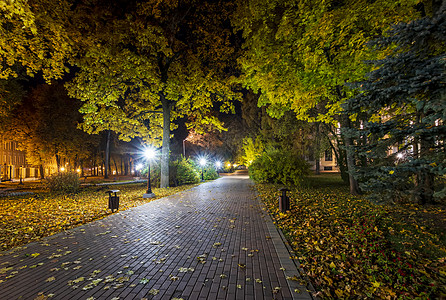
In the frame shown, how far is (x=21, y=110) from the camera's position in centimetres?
2830

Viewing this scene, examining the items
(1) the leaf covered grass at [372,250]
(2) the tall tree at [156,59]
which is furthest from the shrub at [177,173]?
(1) the leaf covered grass at [372,250]

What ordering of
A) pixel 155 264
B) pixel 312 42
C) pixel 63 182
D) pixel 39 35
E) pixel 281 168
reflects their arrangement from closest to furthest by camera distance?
pixel 155 264
pixel 312 42
pixel 39 35
pixel 63 182
pixel 281 168

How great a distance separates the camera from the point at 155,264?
359cm

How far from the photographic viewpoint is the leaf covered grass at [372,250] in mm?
2826

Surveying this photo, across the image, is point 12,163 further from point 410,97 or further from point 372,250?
point 410,97

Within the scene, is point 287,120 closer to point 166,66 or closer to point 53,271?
point 166,66

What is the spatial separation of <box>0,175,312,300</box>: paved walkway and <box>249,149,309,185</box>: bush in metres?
8.00

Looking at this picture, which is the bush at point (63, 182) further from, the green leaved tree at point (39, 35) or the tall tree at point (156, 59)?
the green leaved tree at point (39, 35)

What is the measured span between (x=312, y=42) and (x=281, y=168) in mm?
8129

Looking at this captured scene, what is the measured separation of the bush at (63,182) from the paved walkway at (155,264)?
1022cm

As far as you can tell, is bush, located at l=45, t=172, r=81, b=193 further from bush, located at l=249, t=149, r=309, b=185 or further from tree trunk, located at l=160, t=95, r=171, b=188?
bush, located at l=249, t=149, r=309, b=185

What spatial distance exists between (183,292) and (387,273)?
3.22 meters

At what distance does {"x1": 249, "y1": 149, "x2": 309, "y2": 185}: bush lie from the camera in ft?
42.7

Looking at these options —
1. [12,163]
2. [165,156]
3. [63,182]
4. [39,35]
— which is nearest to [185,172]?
[165,156]
